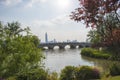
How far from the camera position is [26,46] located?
755 inches

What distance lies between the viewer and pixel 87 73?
2294cm

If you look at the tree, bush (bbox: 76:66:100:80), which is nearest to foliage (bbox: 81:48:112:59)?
bush (bbox: 76:66:100:80)

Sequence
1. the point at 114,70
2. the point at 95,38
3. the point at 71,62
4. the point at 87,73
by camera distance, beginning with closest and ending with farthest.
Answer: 1. the point at 87,73
2. the point at 114,70
3. the point at 71,62
4. the point at 95,38

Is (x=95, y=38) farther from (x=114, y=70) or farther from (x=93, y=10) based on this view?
(x=93, y=10)

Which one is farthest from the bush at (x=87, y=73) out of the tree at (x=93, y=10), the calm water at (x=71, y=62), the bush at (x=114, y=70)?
the calm water at (x=71, y=62)

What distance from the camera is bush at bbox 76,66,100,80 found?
75.3ft

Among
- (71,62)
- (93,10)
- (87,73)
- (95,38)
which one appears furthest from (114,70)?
(95,38)

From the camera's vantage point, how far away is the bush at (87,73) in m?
22.9

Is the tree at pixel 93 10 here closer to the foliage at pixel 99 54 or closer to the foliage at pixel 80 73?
the foliage at pixel 80 73

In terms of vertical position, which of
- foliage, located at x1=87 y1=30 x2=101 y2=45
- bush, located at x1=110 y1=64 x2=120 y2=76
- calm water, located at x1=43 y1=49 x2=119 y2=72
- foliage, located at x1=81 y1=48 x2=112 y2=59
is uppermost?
foliage, located at x1=87 y1=30 x2=101 y2=45

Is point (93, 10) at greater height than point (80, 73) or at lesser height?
greater

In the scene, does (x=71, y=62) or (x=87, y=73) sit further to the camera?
(x=71, y=62)

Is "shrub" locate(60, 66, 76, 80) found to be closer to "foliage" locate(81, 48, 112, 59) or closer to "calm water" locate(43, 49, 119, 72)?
"calm water" locate(43, 49, 119, 72)

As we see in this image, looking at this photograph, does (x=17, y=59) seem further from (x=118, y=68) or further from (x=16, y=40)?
(x=118, y=68)
